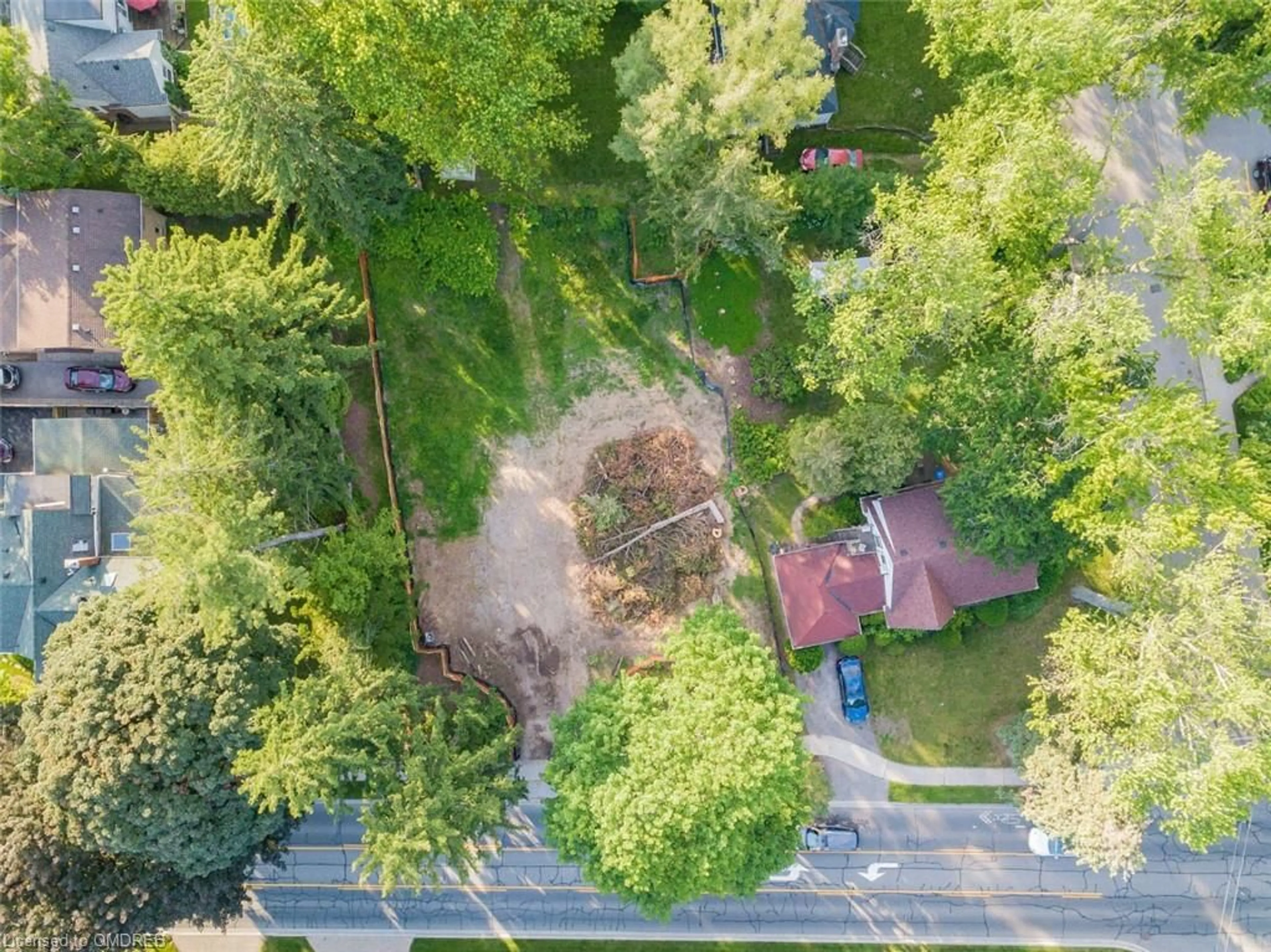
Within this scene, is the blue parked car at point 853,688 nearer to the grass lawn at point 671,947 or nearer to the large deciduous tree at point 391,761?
the grass lawn at point 671,947

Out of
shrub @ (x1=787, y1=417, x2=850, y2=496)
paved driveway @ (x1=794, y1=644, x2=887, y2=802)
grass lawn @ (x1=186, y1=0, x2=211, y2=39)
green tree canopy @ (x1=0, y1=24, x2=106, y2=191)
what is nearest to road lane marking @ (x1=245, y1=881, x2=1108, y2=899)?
paved driveway @ (x1=794, y1=644, x2=887, y2=802)

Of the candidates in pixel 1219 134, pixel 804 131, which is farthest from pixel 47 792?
pixel 1219 134

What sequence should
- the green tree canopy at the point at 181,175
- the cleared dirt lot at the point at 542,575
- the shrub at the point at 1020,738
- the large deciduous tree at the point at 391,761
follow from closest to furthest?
the large deciduous tree at the point at 391,761, the green tree canopy at the point at 181,175, the shrub at the point at 1020,738, the cleared dirt lot at the point at 542,575

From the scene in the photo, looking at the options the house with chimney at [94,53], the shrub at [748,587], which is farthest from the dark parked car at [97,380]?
the shrub at [748,587]

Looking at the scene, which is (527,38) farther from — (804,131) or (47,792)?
(47,792)

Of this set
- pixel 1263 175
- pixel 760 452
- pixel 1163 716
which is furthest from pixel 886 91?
pixel 1163 716

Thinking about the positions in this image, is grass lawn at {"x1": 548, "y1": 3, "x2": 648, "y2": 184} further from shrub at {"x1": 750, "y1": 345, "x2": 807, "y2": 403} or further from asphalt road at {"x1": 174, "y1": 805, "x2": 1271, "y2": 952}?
asphalt road at {"x1": 174, "y1": 805, "x2": 1271, "y2": 952}
